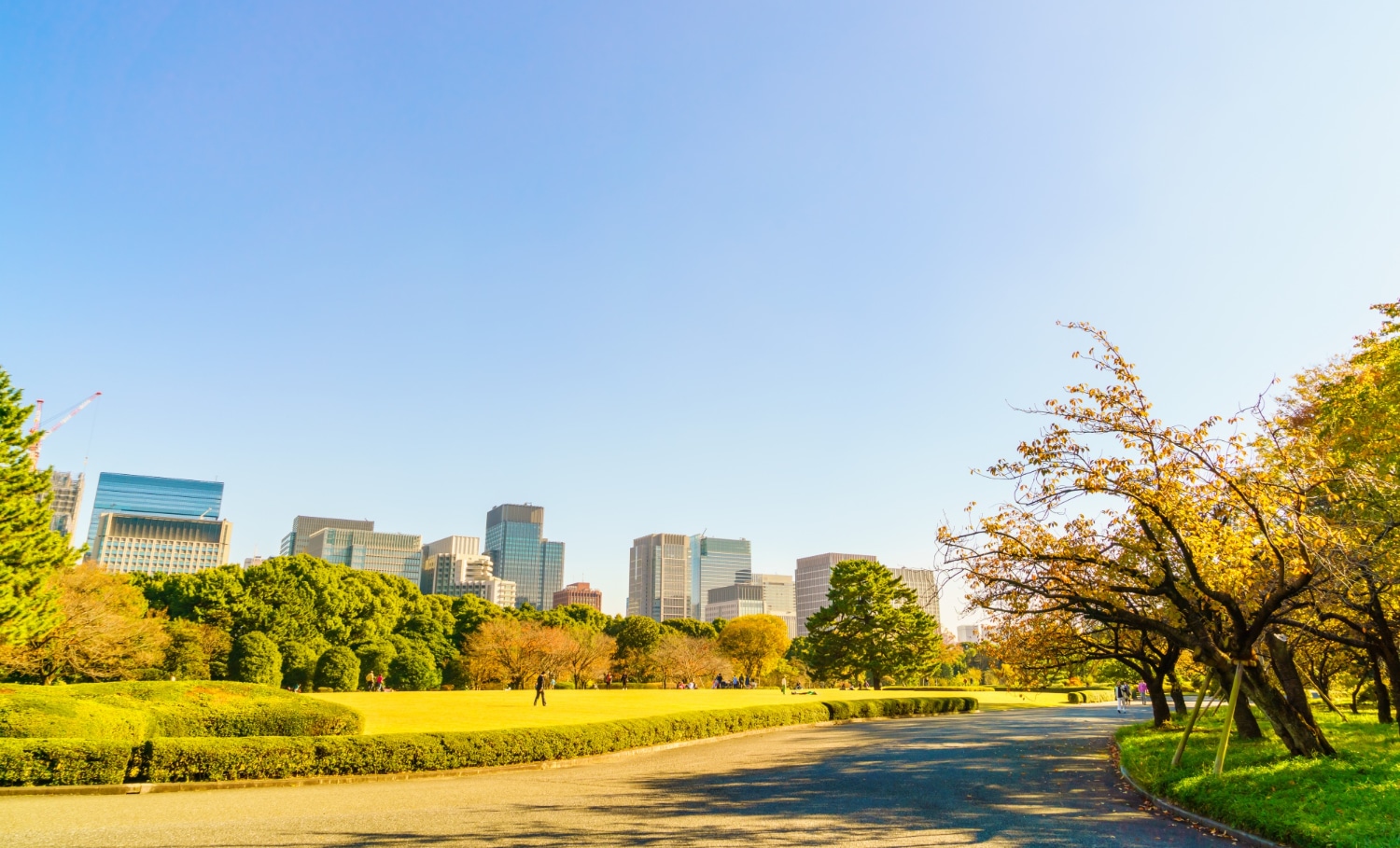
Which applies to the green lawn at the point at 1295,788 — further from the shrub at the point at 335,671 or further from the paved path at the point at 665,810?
the shrub at the point at 335,671

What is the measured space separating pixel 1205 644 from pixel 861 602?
167 feet

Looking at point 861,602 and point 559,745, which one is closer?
point 559,745

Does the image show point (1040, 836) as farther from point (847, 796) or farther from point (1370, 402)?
point (1370, 402)

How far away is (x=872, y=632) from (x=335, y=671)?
134ft

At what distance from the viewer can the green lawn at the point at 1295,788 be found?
9.92m

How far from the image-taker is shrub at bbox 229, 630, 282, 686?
167 feet

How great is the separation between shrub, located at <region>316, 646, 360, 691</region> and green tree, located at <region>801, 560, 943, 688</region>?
3557 cm

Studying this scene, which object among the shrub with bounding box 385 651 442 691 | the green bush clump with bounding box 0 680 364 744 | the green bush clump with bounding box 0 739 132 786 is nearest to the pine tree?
the green bush clump with bounding box 0 680 364 744

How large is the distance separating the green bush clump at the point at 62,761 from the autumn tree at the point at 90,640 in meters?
19.9

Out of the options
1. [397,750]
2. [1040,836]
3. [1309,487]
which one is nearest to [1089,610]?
[1309,487]

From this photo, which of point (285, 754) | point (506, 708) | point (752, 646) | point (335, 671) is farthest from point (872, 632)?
point (285, 754)

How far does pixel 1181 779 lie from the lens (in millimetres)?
14273

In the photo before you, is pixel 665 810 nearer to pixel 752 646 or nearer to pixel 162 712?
pixel 162 712

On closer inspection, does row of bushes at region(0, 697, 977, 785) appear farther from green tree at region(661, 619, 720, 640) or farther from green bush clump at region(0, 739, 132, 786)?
green tree at region(661, 619, 720, 640)
